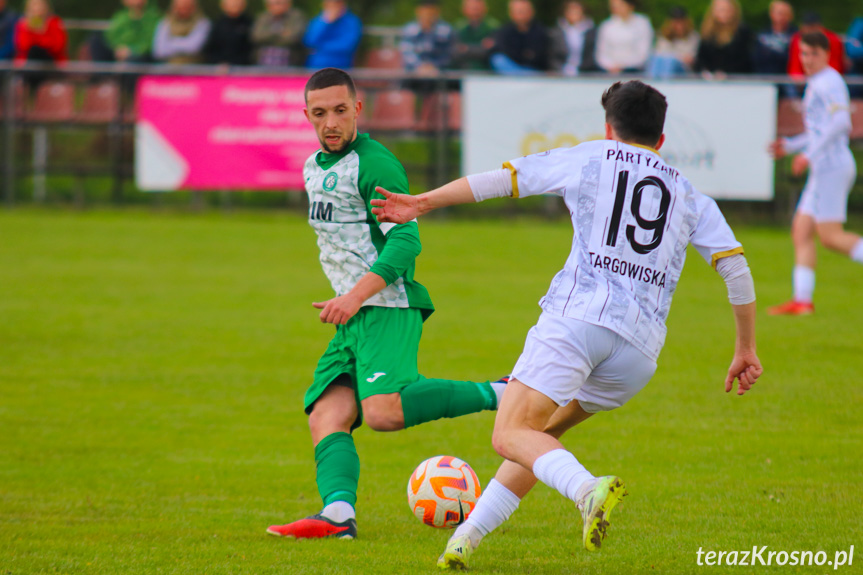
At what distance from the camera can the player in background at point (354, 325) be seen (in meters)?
4.77

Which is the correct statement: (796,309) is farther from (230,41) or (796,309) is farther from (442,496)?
(230,41)

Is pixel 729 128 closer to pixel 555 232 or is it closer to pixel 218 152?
pixel 555 232

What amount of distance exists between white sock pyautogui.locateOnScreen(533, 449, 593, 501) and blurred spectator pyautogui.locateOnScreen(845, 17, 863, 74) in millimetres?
13574

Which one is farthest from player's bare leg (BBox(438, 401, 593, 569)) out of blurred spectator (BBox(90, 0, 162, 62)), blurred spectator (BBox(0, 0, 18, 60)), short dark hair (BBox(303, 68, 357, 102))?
blurred spectator (BBox(0, 0, 18, 60))

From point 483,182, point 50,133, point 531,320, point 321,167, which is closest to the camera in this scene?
point 483,182

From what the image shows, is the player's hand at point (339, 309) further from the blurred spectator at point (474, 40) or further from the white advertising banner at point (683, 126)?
the blurred spectator at point (474, 40)

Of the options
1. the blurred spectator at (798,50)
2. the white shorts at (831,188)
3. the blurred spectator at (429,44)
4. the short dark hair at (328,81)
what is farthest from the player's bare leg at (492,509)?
the blurred spectator at (429,44)

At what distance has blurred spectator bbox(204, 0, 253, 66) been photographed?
53.6 ft

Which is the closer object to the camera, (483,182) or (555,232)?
(483,182)

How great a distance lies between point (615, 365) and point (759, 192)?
36.9ft

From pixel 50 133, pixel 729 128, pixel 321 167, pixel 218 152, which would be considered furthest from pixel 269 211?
pixel 321 167

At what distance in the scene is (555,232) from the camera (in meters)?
15.2

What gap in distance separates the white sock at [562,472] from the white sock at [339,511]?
1241 mm

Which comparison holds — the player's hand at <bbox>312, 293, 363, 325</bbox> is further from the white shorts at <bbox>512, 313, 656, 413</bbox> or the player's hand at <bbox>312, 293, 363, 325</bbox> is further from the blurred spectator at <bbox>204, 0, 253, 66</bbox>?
the blurred spectator at <bbox>204, 0, 253, 66</bbox>
